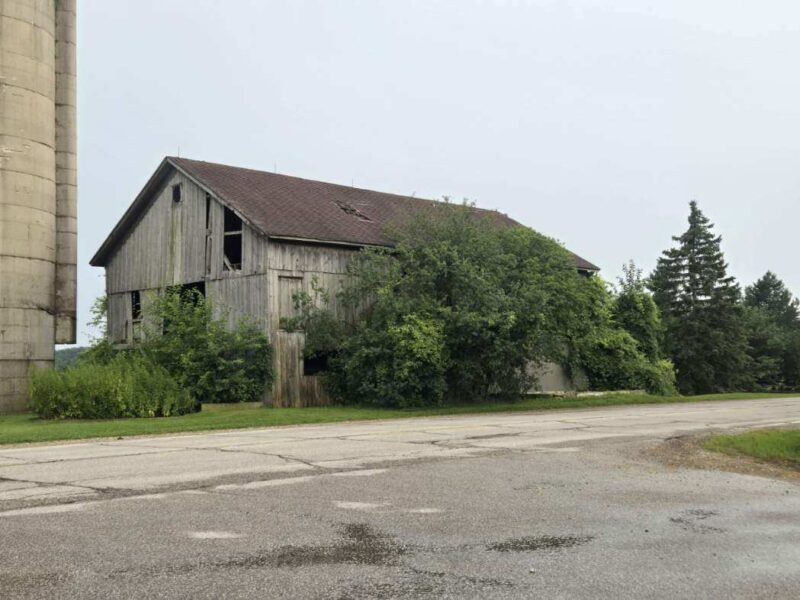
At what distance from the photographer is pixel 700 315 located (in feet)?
212

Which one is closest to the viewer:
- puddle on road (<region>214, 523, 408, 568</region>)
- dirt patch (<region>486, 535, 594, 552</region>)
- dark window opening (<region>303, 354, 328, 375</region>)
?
puddle on road (<region>214, 523, 408, 568</region>)

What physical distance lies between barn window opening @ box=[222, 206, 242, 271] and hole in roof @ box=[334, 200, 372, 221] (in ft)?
16.1

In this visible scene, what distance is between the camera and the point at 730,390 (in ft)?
202

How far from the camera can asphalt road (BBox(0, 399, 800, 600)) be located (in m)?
5.50

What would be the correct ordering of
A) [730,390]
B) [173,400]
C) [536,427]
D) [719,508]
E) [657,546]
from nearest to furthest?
[657,546] → [719,508] → [536,427] → [173,400] → [730,390]

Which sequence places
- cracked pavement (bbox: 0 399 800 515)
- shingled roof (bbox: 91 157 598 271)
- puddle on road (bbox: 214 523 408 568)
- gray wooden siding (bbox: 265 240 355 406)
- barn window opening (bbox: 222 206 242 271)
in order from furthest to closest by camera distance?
barn window opening (bbox: 222 206 242 271) → shingled roof (bbox: 91 157 598 271) → gray wooden siding (bbox: 265 240 355 406) → cracked pavement (bbox: 0 399 800 515) → puddle on road (bbox: 214 523 408 568)

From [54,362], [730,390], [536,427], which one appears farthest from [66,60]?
[730,390]

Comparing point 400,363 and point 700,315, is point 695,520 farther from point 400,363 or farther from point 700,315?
point 700,315

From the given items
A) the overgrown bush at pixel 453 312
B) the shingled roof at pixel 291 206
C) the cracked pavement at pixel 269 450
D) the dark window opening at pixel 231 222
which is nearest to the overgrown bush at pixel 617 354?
the overgrown bush at pixel 453 312

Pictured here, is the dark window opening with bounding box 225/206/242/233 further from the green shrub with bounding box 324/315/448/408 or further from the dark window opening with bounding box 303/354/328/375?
the green shrub with bounding box 324/315/448/408

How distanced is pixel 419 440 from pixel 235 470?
4863 mm

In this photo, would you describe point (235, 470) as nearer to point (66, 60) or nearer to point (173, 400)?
point (173, 400)

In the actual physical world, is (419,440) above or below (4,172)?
below

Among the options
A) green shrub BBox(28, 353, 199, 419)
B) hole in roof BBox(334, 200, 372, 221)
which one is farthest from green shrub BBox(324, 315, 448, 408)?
hole in roof BBox(334, 200, 372, 221)
